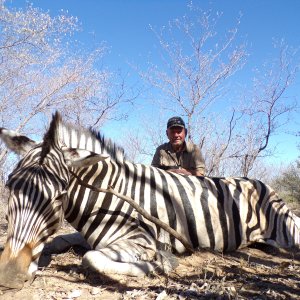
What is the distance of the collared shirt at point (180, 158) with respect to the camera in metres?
4.77

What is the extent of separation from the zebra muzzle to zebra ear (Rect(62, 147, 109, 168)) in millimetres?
700

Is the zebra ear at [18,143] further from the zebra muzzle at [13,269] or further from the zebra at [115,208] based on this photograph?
the zebra muzzle at [13,269]

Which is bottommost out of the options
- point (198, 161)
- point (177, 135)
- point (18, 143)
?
point (18, 143)

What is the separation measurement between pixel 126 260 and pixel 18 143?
122 cm

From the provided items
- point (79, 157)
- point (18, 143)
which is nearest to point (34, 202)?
point (79, 157)

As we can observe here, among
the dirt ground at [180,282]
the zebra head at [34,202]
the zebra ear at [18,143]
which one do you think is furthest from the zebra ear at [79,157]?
the dirt ground at [180,282]

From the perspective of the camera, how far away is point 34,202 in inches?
81.8

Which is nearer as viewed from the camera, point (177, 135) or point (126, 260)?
point (126, 260)

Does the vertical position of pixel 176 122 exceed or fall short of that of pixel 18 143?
it exceeds it

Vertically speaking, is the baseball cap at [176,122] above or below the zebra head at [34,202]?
above

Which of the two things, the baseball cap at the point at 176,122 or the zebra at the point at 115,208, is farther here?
the baseball cap at the point at 176,122

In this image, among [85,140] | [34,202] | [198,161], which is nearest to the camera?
[34,202]

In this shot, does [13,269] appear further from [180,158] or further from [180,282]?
[180,158]

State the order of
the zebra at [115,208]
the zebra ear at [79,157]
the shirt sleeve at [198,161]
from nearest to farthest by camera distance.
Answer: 1. the zebra at [115,208]
2. the zebra ear at [79,157]
3. the shirt sleeve at [198,161]
